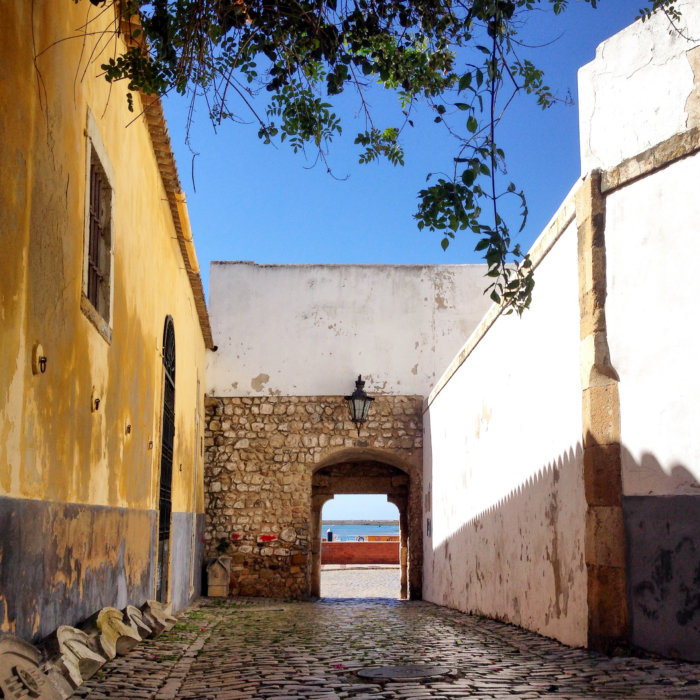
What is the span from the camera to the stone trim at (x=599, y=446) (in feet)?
19.1

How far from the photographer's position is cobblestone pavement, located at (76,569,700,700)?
15.3ft

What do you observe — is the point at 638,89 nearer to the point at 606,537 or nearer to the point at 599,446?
the point at 599,446

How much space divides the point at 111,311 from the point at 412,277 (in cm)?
1011

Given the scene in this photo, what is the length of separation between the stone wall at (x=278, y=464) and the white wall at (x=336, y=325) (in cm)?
38

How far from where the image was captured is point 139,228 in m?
7.89

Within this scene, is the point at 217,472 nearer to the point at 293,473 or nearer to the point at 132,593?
the point at 293,473

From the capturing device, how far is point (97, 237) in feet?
20.6

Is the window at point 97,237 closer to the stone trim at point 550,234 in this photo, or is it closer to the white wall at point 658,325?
the stone trim at point 550,234

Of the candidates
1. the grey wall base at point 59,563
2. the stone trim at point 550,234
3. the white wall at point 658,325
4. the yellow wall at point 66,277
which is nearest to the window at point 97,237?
the yellow wall at point 66,277

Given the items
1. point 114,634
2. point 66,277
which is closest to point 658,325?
point 66,277

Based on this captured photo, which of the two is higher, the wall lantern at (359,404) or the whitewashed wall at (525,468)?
the wall lantern at (359,404)

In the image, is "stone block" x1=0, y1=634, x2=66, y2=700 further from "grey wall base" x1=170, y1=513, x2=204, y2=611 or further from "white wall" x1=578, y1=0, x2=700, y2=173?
"grey wall base" x1=170, y1=513, x2=204, y2=611

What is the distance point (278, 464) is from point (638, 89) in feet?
33.3

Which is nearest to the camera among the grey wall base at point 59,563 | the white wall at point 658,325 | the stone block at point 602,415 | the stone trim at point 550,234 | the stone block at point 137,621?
the grey wall base at point 59,563
